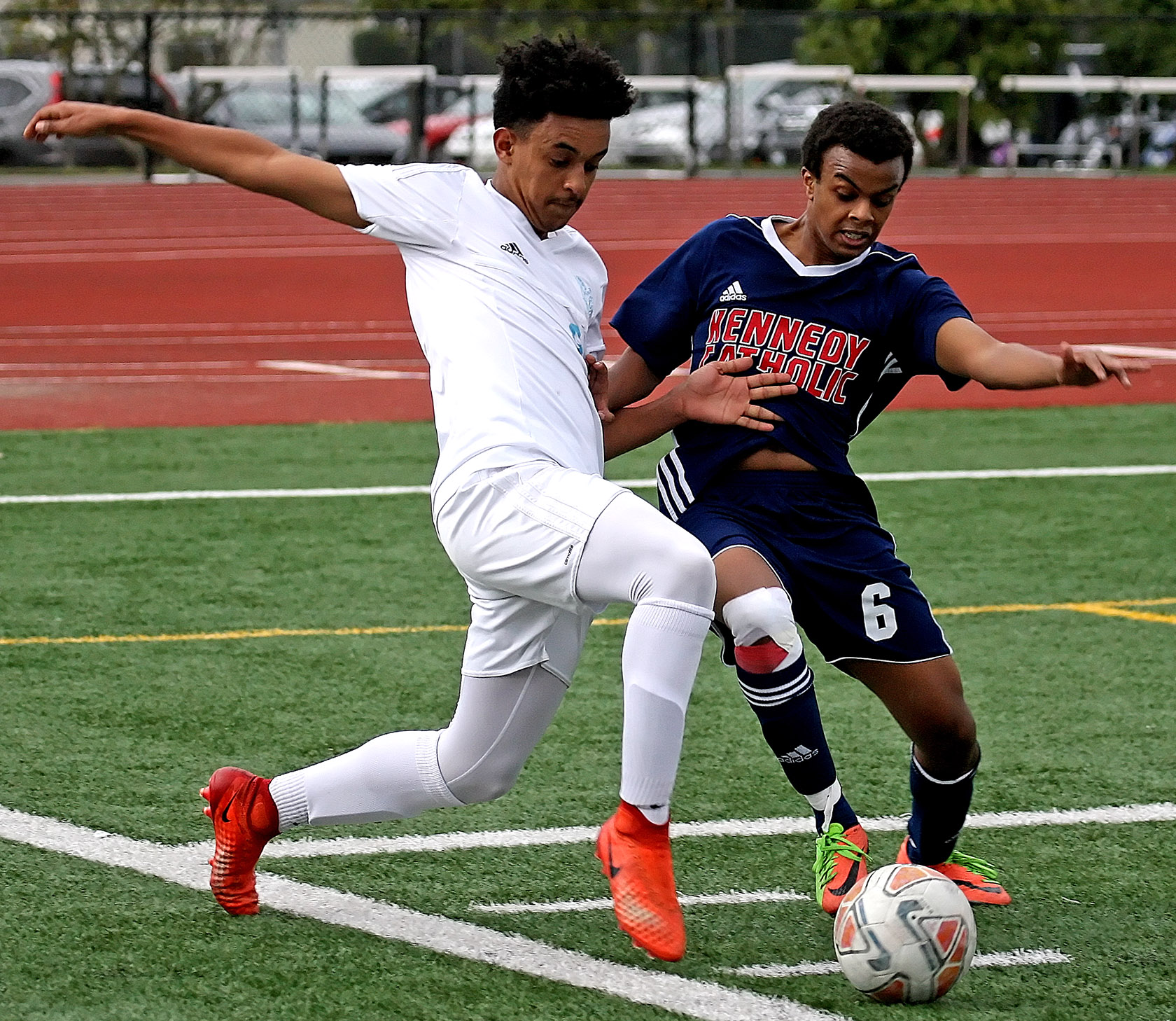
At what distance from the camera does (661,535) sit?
10.8 feet

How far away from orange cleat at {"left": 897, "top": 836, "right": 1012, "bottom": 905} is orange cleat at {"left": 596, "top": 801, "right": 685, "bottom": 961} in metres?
0.75

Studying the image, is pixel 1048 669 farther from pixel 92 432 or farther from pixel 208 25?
pixel 208 25

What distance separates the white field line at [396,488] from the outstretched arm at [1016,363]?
470 cm

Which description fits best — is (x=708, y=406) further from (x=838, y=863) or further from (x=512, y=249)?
(x=838, y=863)

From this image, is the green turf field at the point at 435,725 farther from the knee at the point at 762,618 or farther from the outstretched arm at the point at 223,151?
the outstretched arm at the point at 223,151

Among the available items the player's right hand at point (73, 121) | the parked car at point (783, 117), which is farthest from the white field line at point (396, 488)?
the parked car at point (783, 117)

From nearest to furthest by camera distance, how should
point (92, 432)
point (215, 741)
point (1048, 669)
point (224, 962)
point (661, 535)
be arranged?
point (661, 535) → point (224, 962) → point (215, 741) → point (1048, 669) → point (92, 432)

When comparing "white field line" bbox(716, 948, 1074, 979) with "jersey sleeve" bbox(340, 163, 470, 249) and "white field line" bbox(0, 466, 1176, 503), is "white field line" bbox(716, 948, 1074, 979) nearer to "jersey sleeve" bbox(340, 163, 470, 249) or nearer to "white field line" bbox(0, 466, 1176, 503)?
"jersey sleeve" bbox(340, 163, 470, 249)

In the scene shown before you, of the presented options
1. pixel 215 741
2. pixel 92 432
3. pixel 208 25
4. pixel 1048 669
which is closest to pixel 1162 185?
pixel 208 25

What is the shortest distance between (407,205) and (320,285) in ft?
48.0

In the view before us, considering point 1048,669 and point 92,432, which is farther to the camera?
point 92,432

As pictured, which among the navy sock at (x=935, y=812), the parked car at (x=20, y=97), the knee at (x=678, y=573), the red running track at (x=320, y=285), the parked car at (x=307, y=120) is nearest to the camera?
the knee at (x=678, y=573)

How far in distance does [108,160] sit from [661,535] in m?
24.3

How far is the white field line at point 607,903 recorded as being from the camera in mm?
3848
